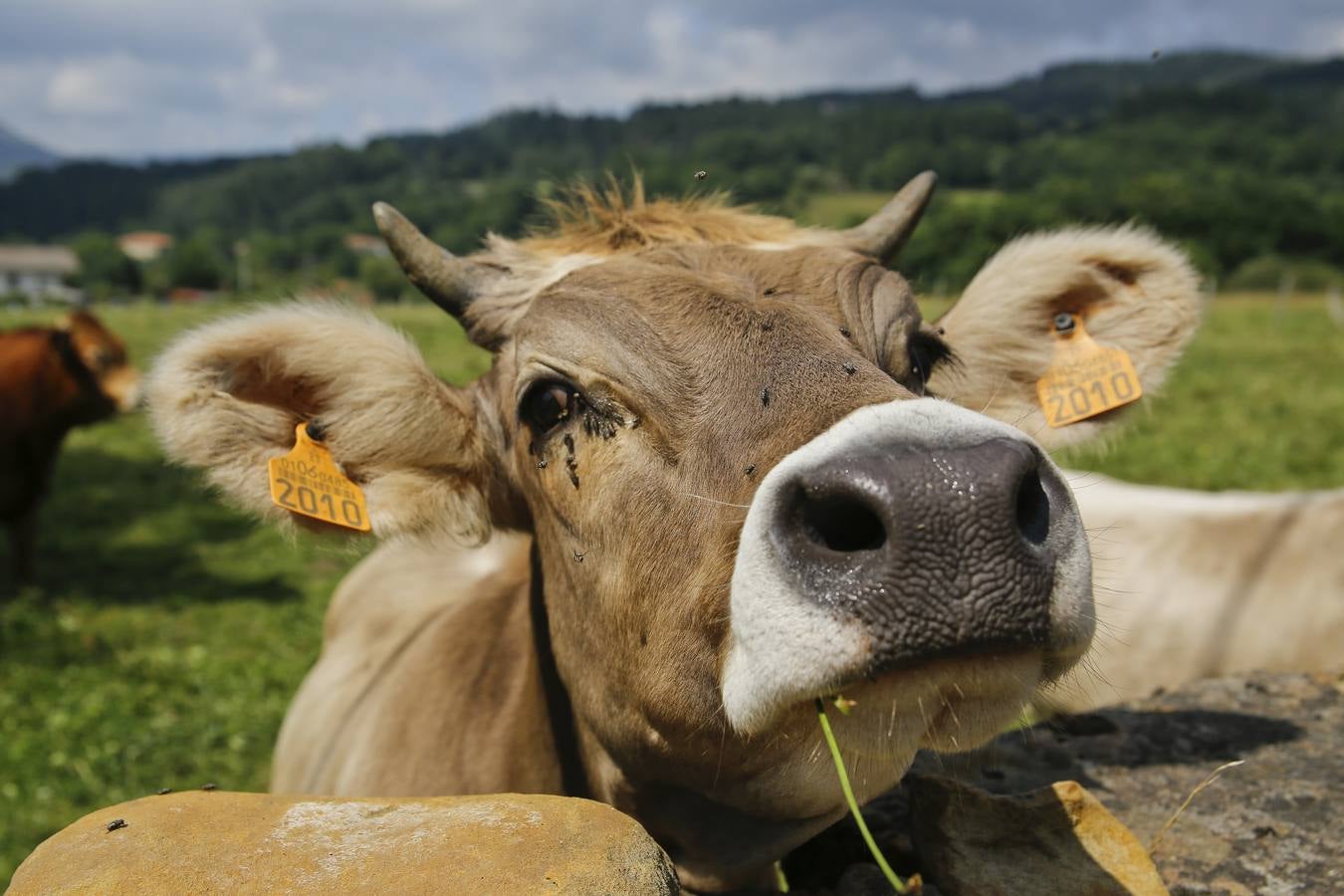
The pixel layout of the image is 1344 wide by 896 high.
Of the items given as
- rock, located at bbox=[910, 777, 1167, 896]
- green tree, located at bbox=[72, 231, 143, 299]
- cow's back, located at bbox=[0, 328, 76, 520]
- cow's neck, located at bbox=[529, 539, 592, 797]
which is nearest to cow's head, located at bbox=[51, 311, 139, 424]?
cow's back, located at bbox=[0, 328, 76, 520]

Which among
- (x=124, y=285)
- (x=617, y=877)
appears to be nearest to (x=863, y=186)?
(x=124, y=285)

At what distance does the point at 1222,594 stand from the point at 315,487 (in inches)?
212

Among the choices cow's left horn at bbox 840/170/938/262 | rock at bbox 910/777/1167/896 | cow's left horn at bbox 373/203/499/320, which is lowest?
rock at bbox 910/777/1167/896

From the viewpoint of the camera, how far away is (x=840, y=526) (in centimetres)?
187

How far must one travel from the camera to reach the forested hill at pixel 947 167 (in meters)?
58.6

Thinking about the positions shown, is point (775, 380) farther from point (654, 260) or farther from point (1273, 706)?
point (1273, 706)

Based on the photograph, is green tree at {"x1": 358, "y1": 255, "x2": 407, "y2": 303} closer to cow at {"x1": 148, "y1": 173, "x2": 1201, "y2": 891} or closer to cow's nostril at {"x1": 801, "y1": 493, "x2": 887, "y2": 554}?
cow at {"x1": 148, "y1": 173, "x2": 1201, "y2": 891}

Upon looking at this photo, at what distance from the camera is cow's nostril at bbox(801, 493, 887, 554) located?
1.84m

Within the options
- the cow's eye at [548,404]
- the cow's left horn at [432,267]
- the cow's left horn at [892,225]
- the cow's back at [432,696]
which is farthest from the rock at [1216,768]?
the cow's left horn at [432,267]

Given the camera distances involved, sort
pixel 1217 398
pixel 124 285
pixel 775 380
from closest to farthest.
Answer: pixel 775 380
pixel 1217 398
pixel 124 285

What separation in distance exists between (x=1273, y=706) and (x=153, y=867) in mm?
3198

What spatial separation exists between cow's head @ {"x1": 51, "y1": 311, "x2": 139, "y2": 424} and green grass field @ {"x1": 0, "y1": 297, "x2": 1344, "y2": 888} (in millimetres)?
1151

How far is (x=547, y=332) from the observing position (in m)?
2.75

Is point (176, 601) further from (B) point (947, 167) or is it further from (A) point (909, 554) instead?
(B) point (947, 167)
